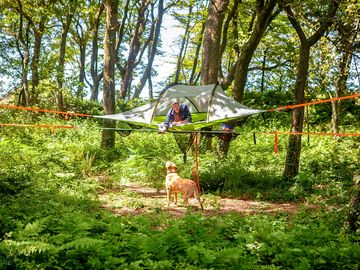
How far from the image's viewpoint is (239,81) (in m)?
8.15

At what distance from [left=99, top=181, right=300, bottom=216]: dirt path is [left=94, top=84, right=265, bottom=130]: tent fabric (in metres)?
1.16

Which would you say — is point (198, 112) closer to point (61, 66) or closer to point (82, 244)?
point (82, 244)

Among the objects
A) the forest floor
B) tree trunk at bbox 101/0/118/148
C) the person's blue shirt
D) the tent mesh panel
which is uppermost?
tree trunk at bbox 101/0/118/148

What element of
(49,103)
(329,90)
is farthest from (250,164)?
(49,103)

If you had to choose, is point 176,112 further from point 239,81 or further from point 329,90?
point 329,90

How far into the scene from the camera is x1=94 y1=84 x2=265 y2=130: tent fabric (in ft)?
19.3

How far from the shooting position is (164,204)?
5547 millimetres

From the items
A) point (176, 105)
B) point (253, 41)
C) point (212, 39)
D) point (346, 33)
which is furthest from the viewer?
point (212, 39)

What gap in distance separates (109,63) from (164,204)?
4.42m

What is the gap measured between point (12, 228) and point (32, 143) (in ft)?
18.4

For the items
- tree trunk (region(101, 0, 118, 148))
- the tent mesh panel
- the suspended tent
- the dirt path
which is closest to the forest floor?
the dirt path

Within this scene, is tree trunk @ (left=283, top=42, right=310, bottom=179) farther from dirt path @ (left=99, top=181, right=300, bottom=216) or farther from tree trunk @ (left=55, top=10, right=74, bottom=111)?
tree trunk @ (left=55, top=10, right=74, bottom=111)

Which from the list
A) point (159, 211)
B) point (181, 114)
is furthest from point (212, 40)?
point (159, 211)

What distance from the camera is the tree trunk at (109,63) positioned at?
8.57 meters
